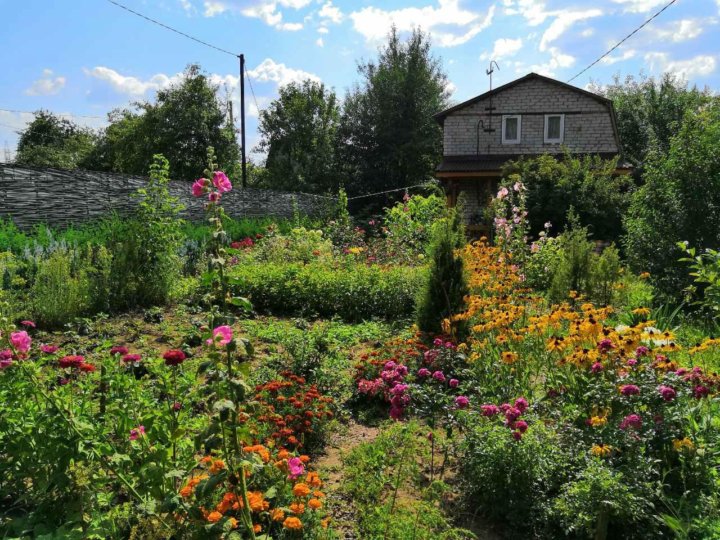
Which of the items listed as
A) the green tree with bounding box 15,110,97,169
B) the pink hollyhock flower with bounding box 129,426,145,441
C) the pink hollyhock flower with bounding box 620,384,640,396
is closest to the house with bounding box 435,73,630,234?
the pink hollyhock flower with bounding box 620,384,640,396

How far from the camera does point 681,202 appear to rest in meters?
5.96

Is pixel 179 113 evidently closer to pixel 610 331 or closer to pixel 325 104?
pixel 325 104

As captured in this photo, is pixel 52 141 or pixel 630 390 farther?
pixel 52 141

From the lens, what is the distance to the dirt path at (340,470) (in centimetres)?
248

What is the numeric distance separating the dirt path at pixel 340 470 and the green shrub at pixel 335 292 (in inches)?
120

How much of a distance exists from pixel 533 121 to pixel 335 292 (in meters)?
13.3

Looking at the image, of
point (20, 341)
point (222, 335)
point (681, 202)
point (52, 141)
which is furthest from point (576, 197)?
point (52, 141)

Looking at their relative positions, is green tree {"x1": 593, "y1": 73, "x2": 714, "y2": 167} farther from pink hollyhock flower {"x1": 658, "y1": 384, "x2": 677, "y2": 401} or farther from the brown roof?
pink hollyhock flower {"x1": 658, "y1": 384, "x2": 677, "y2": 401}

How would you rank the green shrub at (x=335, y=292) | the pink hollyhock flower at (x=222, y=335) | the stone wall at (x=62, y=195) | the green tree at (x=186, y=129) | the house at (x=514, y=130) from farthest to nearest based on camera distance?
the green tree at (x=186, y=129), the house at (x=514, y=130), the stone wall at (x=62, y=195), the green shrub at (x=335, y=292), the pink hollyhock flower at (x=222, y=335)

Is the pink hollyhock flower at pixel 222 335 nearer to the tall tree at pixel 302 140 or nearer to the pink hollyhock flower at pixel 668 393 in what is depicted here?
the pink hollyhock flower at pixel 668 393

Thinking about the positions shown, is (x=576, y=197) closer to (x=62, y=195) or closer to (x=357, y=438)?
(x=357, y=438)

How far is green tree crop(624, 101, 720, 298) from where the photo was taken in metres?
5.83

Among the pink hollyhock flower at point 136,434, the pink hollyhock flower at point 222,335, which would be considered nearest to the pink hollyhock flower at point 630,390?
the pink hollyhock flower at point 222,335

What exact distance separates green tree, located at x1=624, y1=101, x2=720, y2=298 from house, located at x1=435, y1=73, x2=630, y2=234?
10104 mm
